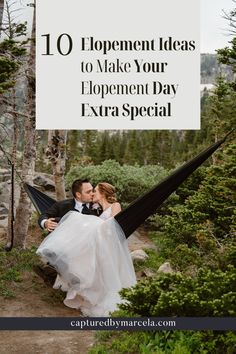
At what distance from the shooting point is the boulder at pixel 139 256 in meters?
9.48

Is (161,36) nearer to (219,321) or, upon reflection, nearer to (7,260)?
(219,321)

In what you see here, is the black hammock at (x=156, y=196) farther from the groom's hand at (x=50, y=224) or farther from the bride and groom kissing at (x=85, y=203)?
the groom's hand at (x=50, y=224)

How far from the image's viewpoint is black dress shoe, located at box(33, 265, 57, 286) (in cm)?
749

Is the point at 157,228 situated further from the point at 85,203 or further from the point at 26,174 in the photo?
the point at 85,203

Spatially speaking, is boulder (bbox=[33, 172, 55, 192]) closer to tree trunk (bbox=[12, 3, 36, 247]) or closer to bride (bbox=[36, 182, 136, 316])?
tree trunk (bbox=[12, 3, 36, 247])

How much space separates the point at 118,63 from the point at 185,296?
7.80 feet

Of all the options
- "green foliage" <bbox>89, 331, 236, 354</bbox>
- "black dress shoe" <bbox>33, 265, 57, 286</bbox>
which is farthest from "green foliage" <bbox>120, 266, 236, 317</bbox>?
"black dress shoe" <bbox>33, 265, 57, 286</bbox>

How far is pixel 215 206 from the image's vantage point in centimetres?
759

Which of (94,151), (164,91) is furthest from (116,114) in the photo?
(94,151)

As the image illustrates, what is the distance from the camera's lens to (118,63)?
561cm

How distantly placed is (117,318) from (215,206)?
2.65 metres

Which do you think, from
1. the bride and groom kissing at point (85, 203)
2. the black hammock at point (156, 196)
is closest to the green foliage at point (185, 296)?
the black hammock at point (156, 196)

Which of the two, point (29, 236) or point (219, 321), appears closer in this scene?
point (219, 321)

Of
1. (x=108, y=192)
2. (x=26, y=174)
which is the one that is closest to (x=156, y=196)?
(x=108, y=192)
